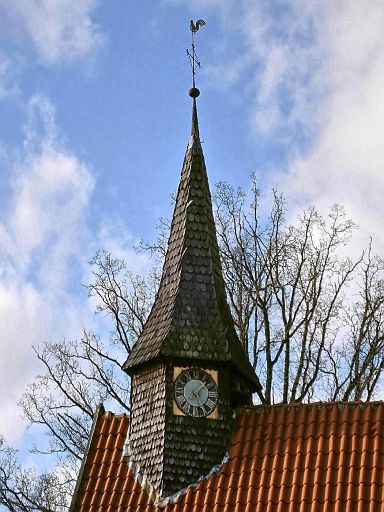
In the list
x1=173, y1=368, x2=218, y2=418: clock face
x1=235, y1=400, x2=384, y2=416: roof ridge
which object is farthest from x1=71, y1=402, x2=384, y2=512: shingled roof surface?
x1=173, y1=368, x2=218, y2=418: clock face

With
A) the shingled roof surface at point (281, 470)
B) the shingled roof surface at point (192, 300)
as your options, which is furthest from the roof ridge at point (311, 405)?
the shingled roof surface at point (192, 300)

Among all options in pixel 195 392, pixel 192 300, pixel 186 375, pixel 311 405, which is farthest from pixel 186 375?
pixel 311 405

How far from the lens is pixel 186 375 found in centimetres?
1504

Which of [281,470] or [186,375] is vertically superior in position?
[186,375]

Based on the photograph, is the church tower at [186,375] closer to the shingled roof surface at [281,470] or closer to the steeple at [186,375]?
the steeple at [186,375]

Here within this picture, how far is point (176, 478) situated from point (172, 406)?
3.37 feet

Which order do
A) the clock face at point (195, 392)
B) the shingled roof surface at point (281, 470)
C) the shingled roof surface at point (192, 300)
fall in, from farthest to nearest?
the shingled roof surface at point (192, 300) → the clock face at point (195, 392) → the shingled roof surface at point (281, 470)

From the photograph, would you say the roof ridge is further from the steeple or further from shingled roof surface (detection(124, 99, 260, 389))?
shingled roof surface (detection(124, 99, 260, 389))

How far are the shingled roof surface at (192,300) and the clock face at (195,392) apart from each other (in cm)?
28

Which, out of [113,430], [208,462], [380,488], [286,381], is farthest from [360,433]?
[286,381]

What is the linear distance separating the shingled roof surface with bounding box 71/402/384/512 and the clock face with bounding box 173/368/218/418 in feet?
1.94

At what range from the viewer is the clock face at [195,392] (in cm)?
1483

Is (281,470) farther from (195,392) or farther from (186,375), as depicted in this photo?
(186,375)

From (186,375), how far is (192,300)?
128cm
